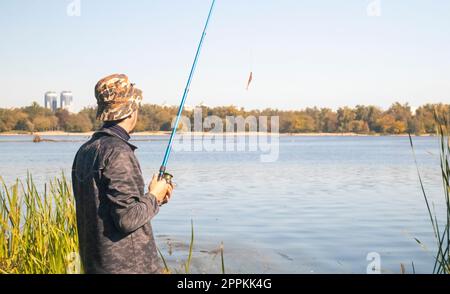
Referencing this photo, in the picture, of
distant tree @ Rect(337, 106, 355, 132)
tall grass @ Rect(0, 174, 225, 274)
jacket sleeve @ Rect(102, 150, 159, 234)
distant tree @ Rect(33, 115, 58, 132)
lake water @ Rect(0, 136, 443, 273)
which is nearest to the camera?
jacket sleeve @ Rect(102, 150, 159, 234)

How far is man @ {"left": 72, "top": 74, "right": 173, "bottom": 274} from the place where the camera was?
3.06 metres

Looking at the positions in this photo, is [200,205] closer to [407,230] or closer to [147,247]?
[407,230]

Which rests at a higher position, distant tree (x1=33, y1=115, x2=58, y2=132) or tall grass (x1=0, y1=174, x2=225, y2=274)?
distant tree (x1=33, y1=115, x2=58, y2=132)

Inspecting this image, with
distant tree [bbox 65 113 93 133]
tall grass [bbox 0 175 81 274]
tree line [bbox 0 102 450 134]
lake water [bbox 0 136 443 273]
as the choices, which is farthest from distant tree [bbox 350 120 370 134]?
tall grass [bbox 0 175 81 274]

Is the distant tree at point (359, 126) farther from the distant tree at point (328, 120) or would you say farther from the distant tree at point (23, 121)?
the distant tree at point (23, 121)

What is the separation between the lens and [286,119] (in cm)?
12288

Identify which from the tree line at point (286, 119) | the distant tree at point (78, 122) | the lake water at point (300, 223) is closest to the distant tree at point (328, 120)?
the tree line at point (286, 119)

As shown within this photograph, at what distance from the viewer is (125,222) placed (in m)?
3.04

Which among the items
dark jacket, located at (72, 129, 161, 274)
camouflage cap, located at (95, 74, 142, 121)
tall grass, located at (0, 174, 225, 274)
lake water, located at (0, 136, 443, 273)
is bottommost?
lake water, located at (0, 136, 443, 273)

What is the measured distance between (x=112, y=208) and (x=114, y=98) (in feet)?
2.05

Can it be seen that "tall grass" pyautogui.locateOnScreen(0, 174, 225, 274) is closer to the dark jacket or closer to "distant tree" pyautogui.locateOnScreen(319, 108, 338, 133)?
the dark jacket
